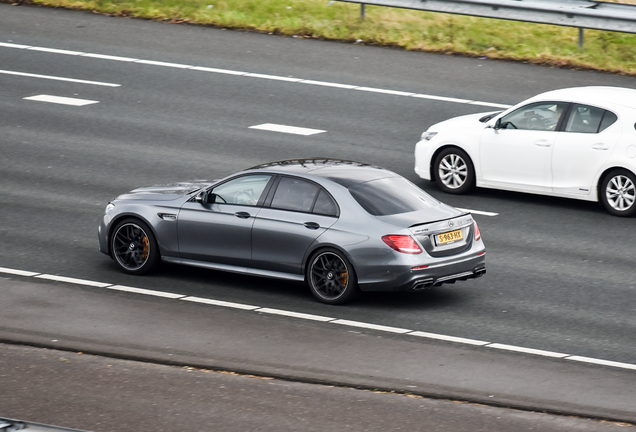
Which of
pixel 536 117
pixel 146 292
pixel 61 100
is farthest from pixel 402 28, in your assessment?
pixel 146 292

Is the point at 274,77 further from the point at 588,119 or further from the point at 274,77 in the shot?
the point at 588,119

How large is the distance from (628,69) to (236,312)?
1262 cm

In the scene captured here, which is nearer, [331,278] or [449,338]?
[449,338]

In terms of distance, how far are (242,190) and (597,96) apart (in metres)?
5.91

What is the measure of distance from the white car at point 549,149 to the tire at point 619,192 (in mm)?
13

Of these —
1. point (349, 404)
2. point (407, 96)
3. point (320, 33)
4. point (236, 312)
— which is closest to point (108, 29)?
point (320, 33)

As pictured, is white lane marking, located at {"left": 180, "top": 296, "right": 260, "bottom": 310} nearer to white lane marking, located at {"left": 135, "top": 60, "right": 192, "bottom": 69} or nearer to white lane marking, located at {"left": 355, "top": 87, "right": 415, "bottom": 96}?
white lane marking, located at {"left": 355, "top": 87, "right": 415, "bottom": 96}

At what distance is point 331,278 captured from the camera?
12422 millimetres

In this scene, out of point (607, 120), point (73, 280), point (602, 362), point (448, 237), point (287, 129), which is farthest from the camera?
point (287, 129)

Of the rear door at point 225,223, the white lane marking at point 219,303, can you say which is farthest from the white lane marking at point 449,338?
the rear door at point 225,223

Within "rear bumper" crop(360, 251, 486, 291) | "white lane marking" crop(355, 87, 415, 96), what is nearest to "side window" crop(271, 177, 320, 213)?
"rear bumper" crop(360, 251, 486, 291)

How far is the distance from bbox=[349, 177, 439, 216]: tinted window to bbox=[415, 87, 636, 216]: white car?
12.6ft

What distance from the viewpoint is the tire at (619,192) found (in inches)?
618

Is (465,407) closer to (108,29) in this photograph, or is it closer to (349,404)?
(349,404)
